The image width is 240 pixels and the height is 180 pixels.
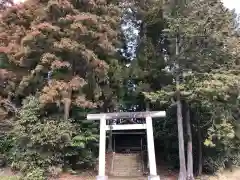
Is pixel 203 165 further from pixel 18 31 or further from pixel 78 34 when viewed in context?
pixel 18 31

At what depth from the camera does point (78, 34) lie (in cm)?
1892

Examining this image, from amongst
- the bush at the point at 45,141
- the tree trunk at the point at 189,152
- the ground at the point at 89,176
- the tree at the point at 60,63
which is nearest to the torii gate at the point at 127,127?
the tree at the point at 60,63

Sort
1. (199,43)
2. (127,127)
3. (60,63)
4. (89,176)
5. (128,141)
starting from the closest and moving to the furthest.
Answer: (60,63) → (199,43) → (127,127) → (89,176) → (128,141)

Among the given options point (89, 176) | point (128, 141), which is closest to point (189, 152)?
point (89, 176)

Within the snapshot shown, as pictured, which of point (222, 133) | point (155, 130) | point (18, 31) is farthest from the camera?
point (155, 130)

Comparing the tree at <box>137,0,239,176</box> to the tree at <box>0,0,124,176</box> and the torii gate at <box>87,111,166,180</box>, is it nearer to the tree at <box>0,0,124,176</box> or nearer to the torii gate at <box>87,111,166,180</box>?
the torii gate at <box>87,111,166,180</box>

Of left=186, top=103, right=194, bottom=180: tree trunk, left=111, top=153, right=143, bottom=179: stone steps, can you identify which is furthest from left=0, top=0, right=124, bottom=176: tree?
left=186, top=103, right=194, bottom=180: tree trunk

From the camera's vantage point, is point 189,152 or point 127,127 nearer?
point 127,127

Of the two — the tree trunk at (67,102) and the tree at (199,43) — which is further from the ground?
the tree at (199,43)

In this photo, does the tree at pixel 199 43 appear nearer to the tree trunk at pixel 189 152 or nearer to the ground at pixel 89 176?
the tree trunk at pixel 189 152

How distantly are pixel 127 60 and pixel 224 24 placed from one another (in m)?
8.21

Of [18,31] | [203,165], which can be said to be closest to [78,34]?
[18,31]

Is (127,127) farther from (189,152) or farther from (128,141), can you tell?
(128,141)

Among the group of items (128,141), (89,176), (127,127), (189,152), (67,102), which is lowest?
(89,176)
